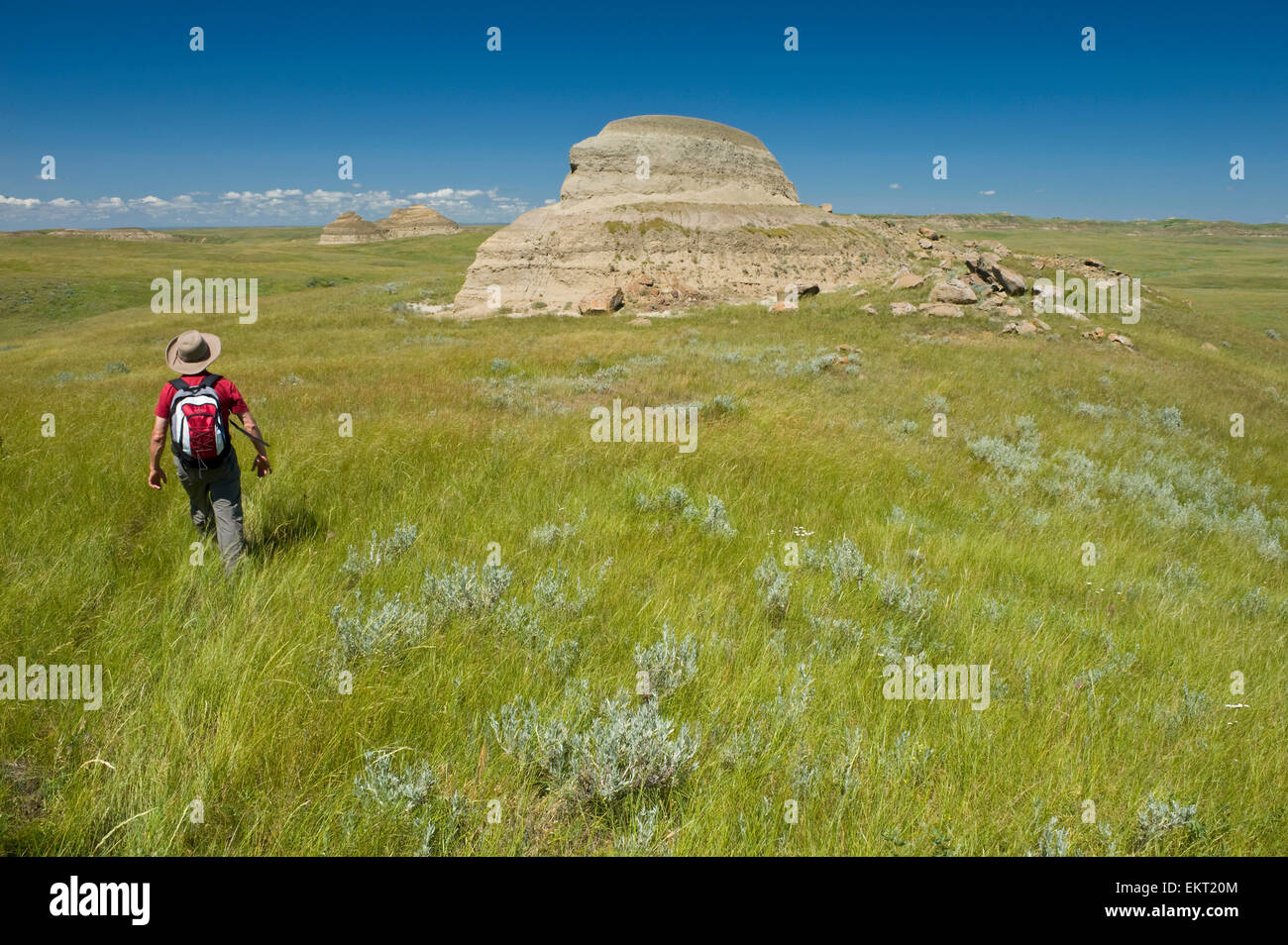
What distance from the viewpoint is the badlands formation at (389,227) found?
149 meters

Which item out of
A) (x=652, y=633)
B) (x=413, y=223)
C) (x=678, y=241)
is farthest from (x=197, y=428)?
(x=413, y=223)

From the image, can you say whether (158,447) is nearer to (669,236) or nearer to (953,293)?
(953,293)

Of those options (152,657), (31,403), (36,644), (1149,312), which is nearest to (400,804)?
(152,657)

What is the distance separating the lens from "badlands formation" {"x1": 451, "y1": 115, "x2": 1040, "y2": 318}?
36.2 meters

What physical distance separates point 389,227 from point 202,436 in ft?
605

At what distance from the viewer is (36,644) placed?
2.93m

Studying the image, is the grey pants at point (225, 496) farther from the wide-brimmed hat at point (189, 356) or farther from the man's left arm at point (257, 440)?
the wide-brimmed hat at point (189, 356)

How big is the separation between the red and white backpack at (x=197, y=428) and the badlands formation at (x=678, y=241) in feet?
97.2

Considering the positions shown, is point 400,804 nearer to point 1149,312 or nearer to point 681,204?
point 1149,312

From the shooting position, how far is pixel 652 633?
3562mm

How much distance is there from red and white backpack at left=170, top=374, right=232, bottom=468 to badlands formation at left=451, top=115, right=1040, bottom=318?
29.6 m

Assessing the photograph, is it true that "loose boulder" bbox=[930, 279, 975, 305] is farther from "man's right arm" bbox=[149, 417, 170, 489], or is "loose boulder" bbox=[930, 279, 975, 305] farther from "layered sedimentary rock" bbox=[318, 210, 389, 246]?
"layered sedimentary rock" bbox=[318, 210, 389, 246]

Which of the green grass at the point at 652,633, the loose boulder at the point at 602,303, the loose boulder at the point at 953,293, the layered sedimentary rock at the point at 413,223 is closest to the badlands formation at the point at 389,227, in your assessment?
the layered sedimentary rock at the point at 413,223

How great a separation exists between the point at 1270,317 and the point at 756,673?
66592mm
